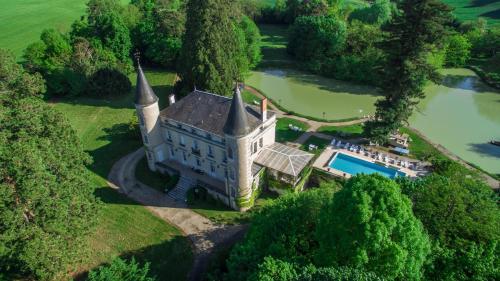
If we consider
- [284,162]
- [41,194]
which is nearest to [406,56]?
[284,162]

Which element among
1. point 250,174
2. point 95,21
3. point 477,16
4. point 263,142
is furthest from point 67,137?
point 477,16

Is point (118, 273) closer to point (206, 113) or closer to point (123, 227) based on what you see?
point (123, 227)

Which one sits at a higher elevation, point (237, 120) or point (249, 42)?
point (237, 120)

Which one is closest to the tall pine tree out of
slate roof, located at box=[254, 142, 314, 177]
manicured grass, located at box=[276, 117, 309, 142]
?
manicured grass, located at box=[276, 117, 309, 142]

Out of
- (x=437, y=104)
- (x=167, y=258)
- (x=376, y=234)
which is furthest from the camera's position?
(x=437, y=104)

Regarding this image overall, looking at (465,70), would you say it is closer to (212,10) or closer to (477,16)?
(477,16)

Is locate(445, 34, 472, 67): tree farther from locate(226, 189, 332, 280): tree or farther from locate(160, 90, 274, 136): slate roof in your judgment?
locate(226, 189, 332, 280): tree
